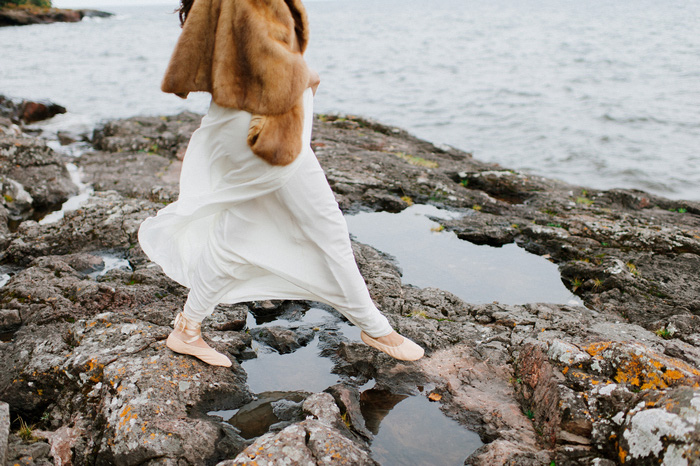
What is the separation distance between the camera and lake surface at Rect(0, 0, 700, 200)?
1387 cm

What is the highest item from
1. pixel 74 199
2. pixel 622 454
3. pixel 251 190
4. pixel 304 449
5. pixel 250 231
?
pixel 251 190

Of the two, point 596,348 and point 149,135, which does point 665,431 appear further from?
point 149,135

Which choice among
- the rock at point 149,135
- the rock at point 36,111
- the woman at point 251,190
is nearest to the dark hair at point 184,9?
the woman at point 251,190

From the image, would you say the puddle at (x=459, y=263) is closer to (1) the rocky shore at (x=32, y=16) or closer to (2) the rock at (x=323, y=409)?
(2) the rock at (x=323, y=409)

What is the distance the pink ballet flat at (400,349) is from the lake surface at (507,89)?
5123mm

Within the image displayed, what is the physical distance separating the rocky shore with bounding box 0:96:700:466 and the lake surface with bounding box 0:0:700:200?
12.0 feet

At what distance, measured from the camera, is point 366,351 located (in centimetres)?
348

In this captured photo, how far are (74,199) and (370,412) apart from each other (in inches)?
219

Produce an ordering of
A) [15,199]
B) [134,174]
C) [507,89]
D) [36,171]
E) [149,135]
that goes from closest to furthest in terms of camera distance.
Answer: [15,199]
[36,171]
[134,174]
[149,135]
[507,89]

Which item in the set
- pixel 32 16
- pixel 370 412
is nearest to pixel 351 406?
pixel 370 412

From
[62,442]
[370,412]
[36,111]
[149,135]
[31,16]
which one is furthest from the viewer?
[31,16]

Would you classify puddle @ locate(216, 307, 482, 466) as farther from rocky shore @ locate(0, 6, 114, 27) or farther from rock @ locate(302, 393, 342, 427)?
rocky shore @ locate(0, 6, 114, 27)

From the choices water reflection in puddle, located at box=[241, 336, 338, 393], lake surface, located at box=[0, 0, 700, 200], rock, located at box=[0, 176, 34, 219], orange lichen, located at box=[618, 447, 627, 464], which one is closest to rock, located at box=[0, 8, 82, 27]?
lake surface, located at box=[0, 0, 700, 200]

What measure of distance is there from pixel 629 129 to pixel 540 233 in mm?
12749
